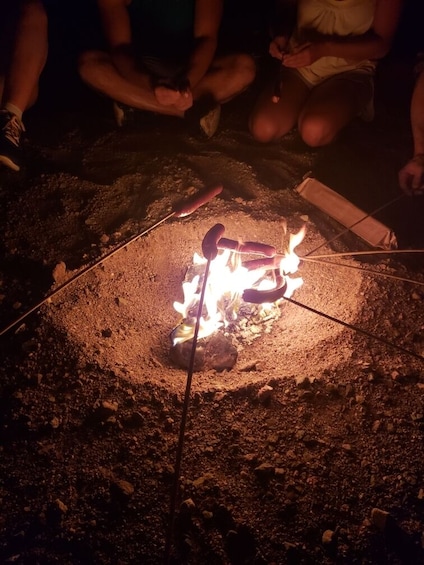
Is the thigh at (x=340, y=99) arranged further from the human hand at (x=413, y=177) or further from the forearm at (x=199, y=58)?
the forearm at (x=199, y=58)

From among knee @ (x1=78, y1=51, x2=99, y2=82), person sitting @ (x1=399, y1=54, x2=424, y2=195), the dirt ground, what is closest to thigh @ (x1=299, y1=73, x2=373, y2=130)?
person sitting @ (x1=399, y1=54, x2=424, y2=195)

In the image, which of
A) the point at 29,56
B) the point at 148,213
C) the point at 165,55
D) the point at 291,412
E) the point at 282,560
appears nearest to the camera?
the point at 282,560

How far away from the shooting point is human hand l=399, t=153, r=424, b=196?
11.0 feet

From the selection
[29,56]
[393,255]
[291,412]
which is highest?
[29,56]

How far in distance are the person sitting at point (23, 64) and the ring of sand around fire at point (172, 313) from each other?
1.38 metres

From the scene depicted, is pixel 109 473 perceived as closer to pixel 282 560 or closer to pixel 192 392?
pixel 192 392

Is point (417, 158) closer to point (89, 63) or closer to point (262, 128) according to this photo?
point (262, 128)

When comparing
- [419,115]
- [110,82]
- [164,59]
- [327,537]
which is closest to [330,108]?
[419,115]

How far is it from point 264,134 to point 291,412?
253cm

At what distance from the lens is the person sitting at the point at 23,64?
3.46m

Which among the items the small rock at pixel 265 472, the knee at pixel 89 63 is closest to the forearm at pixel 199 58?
the knee at pixel 89 63

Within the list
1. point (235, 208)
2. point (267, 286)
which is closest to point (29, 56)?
point (235, 208)

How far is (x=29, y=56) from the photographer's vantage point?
359cm

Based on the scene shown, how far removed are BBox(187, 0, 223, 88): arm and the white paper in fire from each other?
4.28 ft
